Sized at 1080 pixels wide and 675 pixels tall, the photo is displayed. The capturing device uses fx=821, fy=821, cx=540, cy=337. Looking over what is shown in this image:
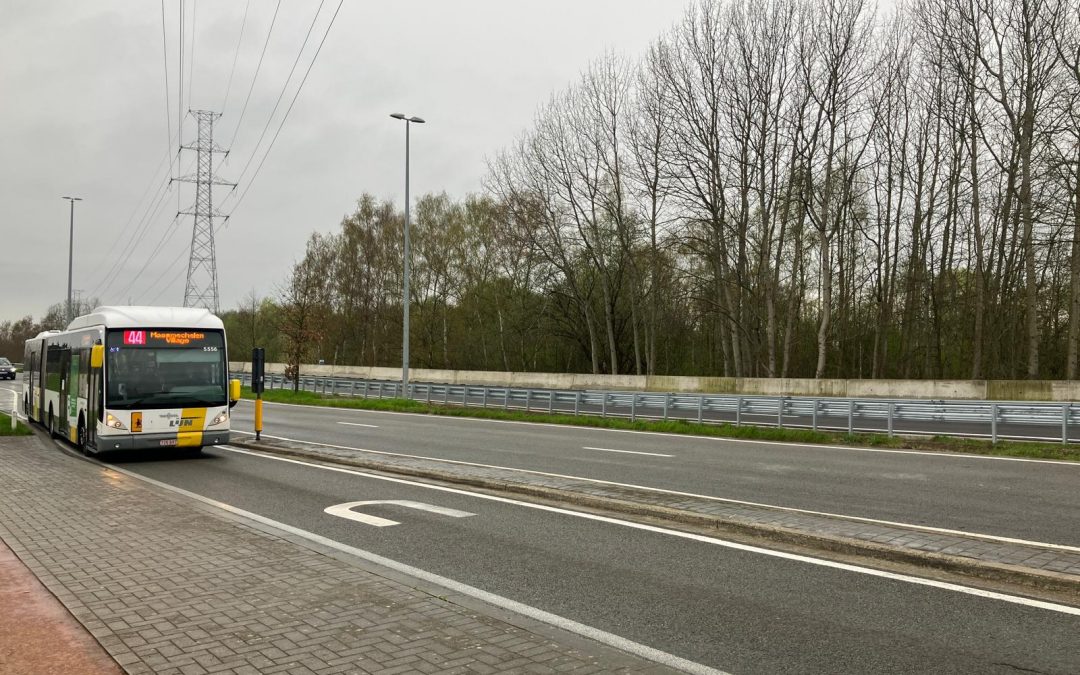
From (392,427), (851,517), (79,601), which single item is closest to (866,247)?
(392,427)

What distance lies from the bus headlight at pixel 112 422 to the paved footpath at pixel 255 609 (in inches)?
226

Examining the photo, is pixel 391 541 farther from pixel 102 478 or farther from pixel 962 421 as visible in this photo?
pixel 962 421

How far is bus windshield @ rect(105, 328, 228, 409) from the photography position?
14508 millimetres

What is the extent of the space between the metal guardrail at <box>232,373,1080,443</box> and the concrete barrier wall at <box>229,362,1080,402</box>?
4.77m

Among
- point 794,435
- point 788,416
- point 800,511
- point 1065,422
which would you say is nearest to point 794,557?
point 800,511

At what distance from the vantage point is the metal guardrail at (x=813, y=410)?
1783cm

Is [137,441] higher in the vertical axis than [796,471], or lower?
higher

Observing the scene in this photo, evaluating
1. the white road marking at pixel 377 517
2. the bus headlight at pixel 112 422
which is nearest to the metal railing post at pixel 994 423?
the white road marking at pixel 377 517

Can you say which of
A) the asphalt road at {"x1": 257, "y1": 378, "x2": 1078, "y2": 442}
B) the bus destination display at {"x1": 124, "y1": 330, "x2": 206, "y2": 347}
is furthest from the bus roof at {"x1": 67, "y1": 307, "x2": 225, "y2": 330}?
the asphalt road at {"x1": 257, "y1": 378, "x2": 1078, "y2": 442}

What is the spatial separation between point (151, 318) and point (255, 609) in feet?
37.3

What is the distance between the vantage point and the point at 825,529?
7828 millimetres

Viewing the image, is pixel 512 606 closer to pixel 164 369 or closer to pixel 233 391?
pixel 233 391

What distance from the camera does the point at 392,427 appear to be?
75.1 ft

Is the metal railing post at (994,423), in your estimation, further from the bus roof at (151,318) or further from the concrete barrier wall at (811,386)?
the bus roof at (151,318)
